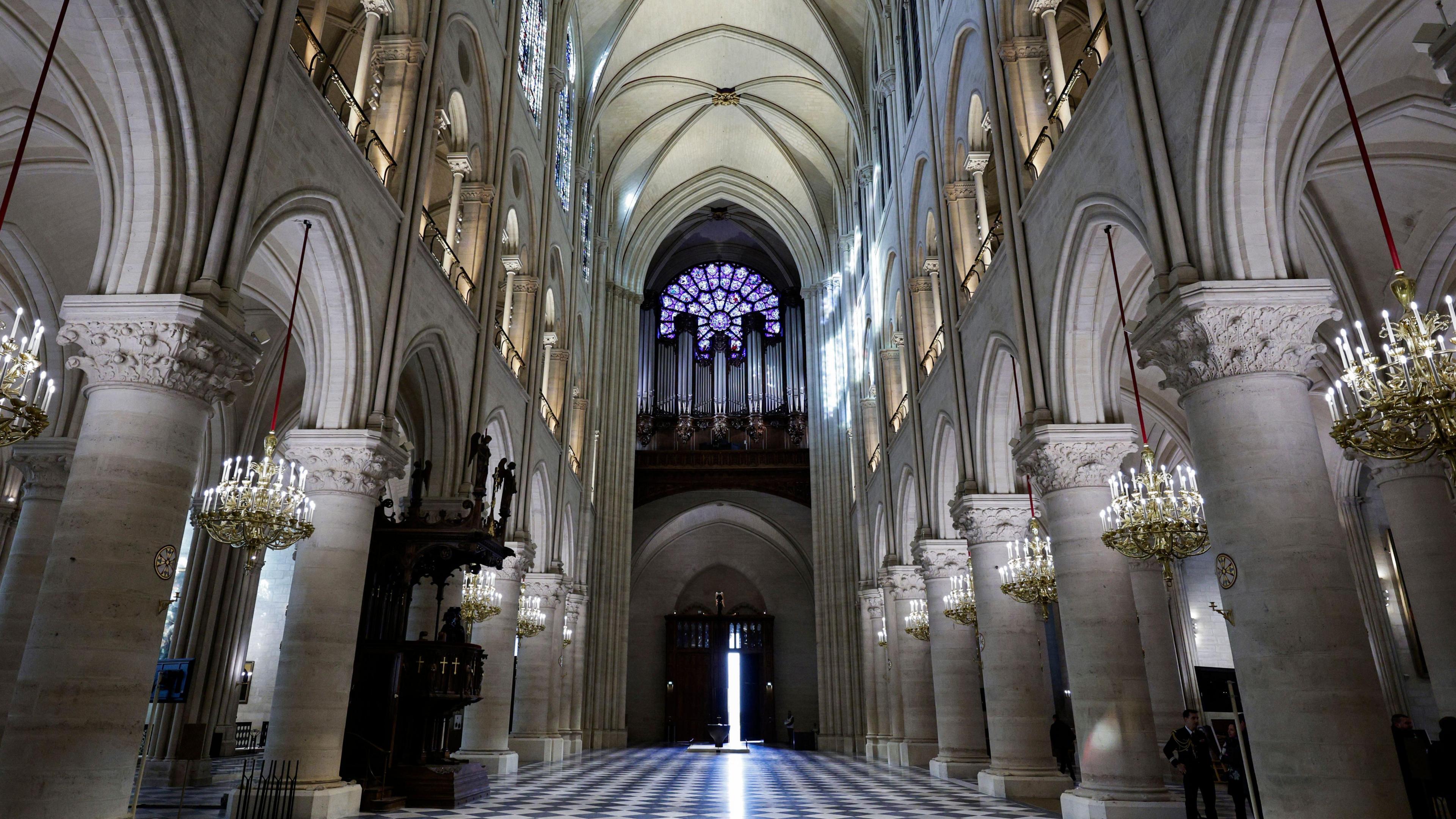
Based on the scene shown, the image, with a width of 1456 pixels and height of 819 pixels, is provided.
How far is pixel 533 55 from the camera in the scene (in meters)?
18.0

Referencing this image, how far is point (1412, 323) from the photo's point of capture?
466 centimetres

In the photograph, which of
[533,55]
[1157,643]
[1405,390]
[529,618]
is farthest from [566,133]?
[1405,390]

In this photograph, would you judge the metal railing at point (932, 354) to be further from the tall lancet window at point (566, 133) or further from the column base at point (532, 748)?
the column base at point (532, 748)

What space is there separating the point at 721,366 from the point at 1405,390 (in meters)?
30.6

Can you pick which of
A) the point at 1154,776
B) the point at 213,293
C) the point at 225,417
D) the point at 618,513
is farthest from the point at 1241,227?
the point at 618,513

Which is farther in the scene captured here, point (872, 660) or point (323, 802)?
point (872, 660)

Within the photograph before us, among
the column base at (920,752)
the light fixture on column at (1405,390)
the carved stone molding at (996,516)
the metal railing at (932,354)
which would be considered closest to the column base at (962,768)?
the column base at (920,752)

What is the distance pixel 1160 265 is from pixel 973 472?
6.01 m

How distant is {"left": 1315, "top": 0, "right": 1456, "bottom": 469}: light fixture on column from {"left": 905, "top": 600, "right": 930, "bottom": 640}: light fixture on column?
11.9 metres

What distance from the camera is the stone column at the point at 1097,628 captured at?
27.3ft

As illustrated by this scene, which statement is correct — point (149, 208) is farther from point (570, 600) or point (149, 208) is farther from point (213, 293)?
point (570, 600)

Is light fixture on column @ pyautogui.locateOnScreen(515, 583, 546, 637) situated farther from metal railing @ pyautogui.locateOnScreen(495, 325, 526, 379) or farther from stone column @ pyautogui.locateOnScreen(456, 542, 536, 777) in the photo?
metal railing @ pyautogui.locateOnScreen(495, 325, 526, 379)

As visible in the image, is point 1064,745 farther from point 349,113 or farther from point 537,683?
point 349,113

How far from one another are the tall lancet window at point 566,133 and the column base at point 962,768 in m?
13.8
